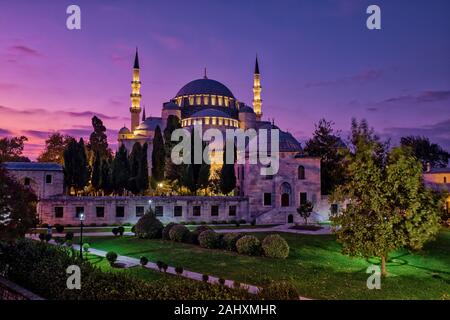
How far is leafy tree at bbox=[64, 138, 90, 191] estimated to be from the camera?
42.8 m

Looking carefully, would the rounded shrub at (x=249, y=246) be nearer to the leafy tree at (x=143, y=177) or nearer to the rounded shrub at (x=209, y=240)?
the rounded shrub at (x=209, y=240)

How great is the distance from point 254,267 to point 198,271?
291cm

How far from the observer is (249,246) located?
2394 centimetres

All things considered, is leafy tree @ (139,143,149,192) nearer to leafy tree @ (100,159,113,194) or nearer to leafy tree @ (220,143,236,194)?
leafy tree @ (100,159,113,194)

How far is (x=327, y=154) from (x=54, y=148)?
43.8 m

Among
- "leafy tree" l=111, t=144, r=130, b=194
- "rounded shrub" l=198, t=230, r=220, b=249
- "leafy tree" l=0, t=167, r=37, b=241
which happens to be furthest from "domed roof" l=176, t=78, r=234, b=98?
"leafy tree" l=0, t=167, r=37, b=241

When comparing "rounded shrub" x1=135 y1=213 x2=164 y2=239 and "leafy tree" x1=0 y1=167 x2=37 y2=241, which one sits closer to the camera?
"leafy tree" x1=0 y1=167 x2=37 y2=241

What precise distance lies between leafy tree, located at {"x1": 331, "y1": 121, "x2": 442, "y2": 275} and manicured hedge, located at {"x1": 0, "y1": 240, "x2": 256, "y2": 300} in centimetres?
1047

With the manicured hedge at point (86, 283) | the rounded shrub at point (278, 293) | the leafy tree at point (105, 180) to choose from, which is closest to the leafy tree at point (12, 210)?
the manicured hedge at point (86, 283)
